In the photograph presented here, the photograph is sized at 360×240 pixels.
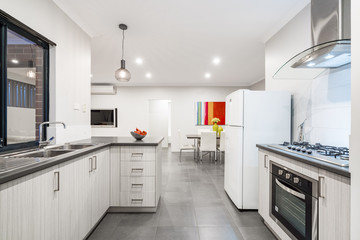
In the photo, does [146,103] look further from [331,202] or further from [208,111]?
[331,202]

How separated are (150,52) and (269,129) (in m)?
2.70

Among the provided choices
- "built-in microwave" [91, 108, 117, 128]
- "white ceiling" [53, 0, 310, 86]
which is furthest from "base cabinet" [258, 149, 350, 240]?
"built-in microwave" [91, 108, 117, 128]

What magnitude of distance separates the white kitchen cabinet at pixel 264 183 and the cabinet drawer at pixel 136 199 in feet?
4.13

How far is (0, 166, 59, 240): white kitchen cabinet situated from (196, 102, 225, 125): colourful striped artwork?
19.8 ft

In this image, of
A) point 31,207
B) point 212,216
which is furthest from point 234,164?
point 31,207

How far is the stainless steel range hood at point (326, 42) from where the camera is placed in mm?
1379

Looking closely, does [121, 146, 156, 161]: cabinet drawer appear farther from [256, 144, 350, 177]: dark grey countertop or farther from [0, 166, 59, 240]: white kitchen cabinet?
[256, 144, 350, 177]: dark grey countertop

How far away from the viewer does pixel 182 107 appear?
7.09m

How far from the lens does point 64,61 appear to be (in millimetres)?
2338

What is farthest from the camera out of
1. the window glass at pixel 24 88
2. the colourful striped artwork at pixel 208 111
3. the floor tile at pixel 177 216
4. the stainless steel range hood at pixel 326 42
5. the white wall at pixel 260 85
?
the colourful striped artwork at pixel 208 111

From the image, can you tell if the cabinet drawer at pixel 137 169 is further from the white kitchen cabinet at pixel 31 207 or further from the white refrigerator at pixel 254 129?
the white refrigerator at pixel 254 129

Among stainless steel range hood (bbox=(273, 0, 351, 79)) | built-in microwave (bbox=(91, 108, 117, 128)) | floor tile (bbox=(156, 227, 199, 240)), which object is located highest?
stainless steel range hood (bbox=(273, 0, 351, 79))

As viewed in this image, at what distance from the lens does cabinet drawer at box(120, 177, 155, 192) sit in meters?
2.30

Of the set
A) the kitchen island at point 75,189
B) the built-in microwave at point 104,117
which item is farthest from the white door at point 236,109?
the built-in microwave at point 104,117
